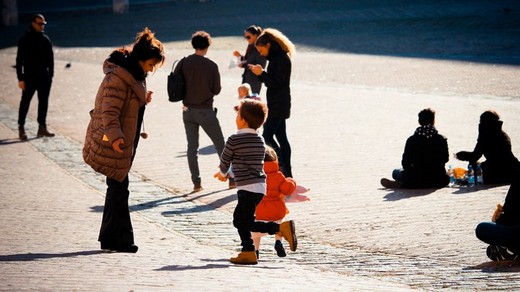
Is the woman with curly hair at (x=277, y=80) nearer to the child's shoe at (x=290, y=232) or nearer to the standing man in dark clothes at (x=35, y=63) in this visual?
the child's shoe at (x=290, y=232)

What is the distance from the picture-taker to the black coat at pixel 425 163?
1212cm

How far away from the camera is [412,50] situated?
27406 mm

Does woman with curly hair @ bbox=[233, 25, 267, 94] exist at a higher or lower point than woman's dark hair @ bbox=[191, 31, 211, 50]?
Result: lower

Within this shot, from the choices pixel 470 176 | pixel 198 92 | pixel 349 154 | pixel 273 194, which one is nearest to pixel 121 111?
pixel 273 194

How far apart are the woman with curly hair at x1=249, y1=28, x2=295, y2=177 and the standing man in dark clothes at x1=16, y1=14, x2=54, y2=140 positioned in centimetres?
502

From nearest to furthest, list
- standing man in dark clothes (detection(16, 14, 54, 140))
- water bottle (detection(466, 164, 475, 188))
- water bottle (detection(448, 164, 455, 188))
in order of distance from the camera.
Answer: water bottle (detection(466, 164, 475, 188)) → water bottle (detection(448, 164, 455, 188)) → standing man in dark clothes (detection(16, 14, 54, 140))

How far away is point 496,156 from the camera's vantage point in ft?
39.6

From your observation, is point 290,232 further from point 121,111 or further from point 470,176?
point 470,176

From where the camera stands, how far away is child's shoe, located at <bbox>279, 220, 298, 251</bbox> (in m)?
8.65

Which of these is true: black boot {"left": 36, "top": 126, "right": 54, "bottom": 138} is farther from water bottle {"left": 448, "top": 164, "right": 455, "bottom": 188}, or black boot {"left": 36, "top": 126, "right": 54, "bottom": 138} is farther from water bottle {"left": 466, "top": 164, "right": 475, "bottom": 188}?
water bottle {"left": 466, "top": 164, "right": 475, "bottom": 188}

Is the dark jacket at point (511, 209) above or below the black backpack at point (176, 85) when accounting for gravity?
below

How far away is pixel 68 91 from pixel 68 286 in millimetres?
15979

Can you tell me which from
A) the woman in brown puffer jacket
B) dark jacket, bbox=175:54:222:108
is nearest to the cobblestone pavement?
the woman in brown puffer jacket

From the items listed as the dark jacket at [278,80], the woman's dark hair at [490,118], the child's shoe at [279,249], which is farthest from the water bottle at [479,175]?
the child's shoe at [279,249]
